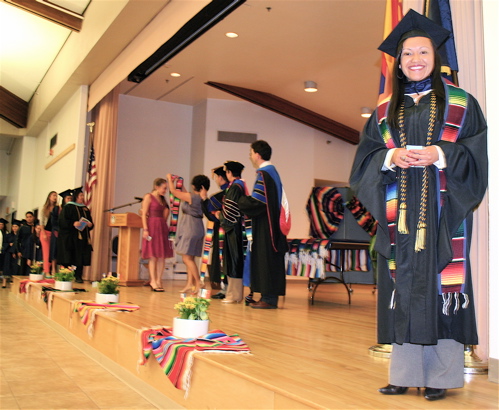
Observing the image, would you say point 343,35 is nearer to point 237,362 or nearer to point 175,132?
point 175,132

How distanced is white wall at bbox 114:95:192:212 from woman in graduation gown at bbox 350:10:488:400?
9.16 m

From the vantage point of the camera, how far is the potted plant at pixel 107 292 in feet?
15.9

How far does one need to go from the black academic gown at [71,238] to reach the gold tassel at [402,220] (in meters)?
6.86

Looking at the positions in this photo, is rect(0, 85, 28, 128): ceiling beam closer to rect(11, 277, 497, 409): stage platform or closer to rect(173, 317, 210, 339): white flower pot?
rect(11, 277, 497, 409): stage platform

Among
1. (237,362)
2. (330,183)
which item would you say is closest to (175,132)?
(330,183)

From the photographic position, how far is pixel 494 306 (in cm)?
224

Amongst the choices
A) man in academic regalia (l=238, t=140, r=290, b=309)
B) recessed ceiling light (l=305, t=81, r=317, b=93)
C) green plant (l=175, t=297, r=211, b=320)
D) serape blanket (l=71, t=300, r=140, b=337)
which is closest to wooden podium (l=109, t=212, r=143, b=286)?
serape blanket (l=71, t=300, r=140, b=337)

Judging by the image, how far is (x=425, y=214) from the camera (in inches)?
74.4

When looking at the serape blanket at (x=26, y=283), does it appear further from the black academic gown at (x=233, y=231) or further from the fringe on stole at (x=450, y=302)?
the fringe on stole at (x=450, y=302)

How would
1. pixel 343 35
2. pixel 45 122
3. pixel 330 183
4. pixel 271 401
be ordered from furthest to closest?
pixel 45 122
pixel 330 183
pixel 343 35
pixel 271 401

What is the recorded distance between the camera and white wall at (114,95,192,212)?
1095cm

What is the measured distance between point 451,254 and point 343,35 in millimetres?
6403

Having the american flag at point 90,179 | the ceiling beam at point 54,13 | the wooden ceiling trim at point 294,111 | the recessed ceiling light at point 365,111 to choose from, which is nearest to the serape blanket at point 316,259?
the american flag at point 90,179

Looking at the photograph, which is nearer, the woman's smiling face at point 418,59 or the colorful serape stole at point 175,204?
the woman's smiling face at point 418,59
